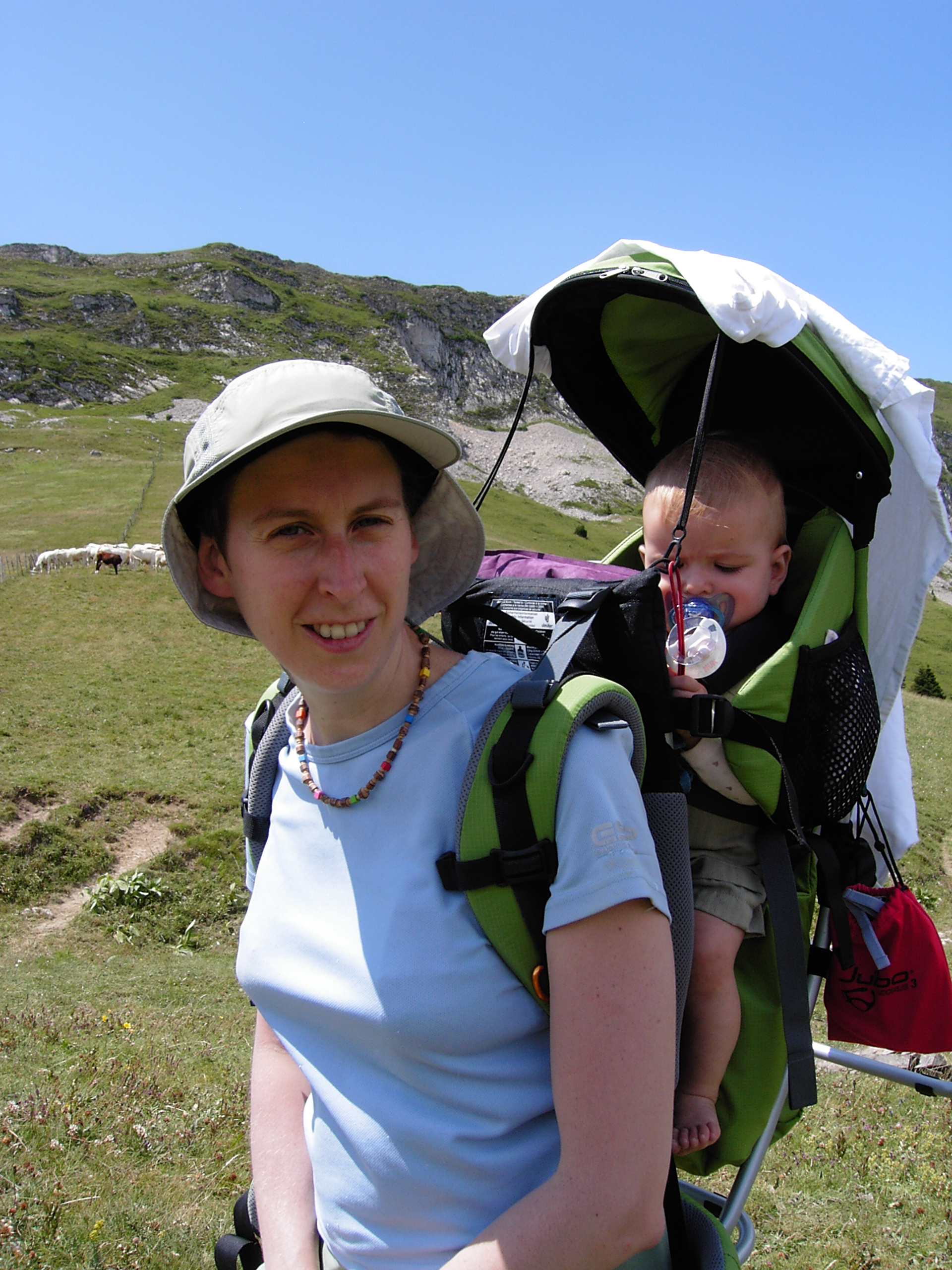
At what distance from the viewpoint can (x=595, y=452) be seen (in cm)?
14912

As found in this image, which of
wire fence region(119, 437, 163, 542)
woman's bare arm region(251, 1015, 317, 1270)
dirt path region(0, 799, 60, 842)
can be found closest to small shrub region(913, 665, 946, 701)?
wire fence region(119, 437, 163, 542)

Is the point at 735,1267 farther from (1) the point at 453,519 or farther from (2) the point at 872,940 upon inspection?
(1) the point at 453,519

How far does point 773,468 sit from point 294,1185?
2552mm

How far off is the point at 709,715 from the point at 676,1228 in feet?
3.70

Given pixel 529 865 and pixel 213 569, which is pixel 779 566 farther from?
pixel 213 569

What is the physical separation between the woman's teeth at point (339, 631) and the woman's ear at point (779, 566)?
4.82ft

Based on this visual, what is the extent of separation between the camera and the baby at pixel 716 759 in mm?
2328

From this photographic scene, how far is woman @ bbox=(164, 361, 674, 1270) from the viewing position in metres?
1.63

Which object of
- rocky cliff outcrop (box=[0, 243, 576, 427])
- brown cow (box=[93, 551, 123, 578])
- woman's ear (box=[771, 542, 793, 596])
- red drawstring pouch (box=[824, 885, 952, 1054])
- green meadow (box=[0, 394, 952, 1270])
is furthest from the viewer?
rocky cliff outcrop (box=[0, 243, 576, 427])

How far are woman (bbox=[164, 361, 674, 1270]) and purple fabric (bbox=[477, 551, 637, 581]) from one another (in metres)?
0.47

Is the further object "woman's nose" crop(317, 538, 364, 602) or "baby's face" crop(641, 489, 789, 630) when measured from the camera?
"baby's face" crop(641, 489, 789, 630)

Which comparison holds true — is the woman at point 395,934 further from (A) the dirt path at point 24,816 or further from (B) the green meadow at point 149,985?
(A) the dirt path at point 24,816

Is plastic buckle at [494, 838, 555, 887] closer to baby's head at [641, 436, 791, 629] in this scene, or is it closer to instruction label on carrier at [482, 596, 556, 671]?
instruction label on carrier at [482, 596, 556, 671]

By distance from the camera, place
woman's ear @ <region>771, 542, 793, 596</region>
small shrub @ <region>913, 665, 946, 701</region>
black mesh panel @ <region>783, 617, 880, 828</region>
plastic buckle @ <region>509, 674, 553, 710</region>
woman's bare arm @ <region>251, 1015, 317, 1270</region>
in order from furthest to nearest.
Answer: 1. small shrub @ <region>913, 665, 946, 701</region>
2. woman's ear @ <region>771, 542, 793, 596</region>
3. black mesh panel @ <region>783, 617, 880, 828</region>
4. woman's bare arm @ <region>251, 1015, 317, 1270</region>
5. plastic buckle @ <region>509, 674, 553, 710</region>
